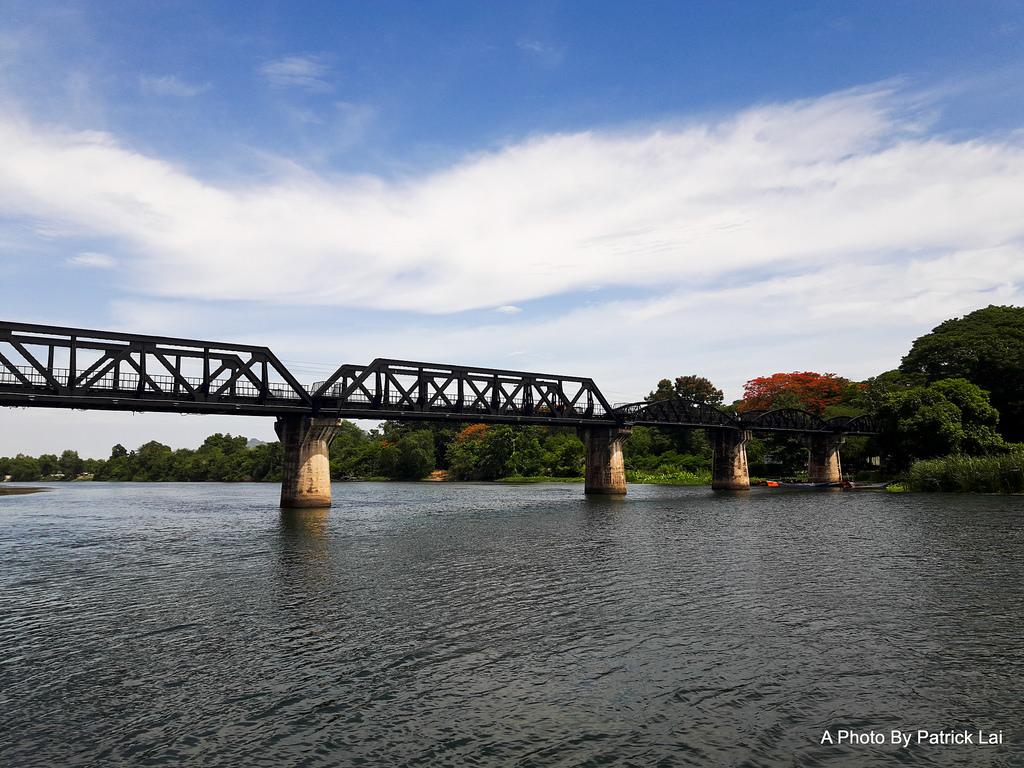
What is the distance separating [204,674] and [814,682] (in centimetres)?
1429

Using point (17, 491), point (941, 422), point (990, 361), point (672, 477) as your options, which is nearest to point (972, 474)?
point (941, 422)

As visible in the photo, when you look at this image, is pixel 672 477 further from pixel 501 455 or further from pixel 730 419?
pixel 501 455

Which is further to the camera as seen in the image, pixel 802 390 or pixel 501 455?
pixel 501 455

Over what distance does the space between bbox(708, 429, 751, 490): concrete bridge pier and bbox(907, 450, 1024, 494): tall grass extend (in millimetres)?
28976

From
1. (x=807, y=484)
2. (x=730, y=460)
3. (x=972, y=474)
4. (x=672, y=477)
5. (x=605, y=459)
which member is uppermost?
(x=605, y=459)

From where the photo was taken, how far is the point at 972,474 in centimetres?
Result: 7688

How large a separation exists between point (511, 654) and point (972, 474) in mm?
77867

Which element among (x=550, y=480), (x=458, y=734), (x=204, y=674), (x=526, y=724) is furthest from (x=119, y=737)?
(x=550, y=480)

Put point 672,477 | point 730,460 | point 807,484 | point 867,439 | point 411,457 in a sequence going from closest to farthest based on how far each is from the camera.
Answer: point 730,460 < point 807,484 < point 867,439 < point 672,477 < point 411,457

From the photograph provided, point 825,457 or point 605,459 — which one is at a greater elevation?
point 605,459

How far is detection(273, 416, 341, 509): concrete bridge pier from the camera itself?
68312mm

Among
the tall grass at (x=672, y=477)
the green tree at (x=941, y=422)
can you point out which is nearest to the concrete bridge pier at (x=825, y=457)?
the tall grass at (x=672, y=477)

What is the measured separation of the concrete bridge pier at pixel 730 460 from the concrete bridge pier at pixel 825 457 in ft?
56.3

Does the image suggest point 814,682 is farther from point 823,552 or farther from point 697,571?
point 823,552
